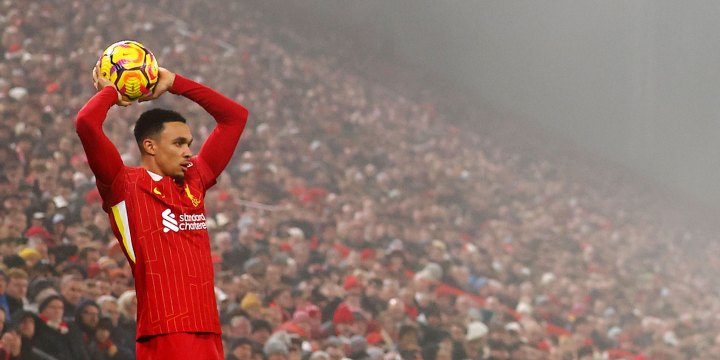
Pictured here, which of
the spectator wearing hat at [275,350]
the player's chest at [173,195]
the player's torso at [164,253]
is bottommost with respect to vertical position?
the player's torso at [164,253]

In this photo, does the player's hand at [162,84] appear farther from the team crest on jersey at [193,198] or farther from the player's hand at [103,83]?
the team crest on jersey at [193,198]

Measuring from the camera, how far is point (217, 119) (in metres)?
2.95

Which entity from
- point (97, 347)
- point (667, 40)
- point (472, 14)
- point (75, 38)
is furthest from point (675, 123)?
point (97, 347)

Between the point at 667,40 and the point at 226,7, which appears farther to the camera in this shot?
the point at 667,40

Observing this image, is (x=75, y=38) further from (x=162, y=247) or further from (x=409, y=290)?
(x=162, y=247)

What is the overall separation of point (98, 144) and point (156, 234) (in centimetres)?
32

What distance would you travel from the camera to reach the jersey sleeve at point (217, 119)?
2844mm

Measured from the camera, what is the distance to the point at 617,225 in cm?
1673

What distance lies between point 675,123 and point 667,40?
119 inches

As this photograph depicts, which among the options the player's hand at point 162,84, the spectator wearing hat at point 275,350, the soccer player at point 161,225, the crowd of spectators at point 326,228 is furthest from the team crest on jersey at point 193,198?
the spectator wearing hat at point 275,350

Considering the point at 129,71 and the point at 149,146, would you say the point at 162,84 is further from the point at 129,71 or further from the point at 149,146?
the point at 149,146

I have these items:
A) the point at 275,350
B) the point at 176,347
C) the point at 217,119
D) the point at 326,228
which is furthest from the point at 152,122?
the point at 326,228

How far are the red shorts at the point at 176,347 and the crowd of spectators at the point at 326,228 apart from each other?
2.84 meters

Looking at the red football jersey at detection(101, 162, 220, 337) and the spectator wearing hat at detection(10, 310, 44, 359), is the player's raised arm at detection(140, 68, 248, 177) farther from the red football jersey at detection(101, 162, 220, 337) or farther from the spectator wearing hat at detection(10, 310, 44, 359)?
the spectator wearing hat at detection(10, 310, 44, 359)
